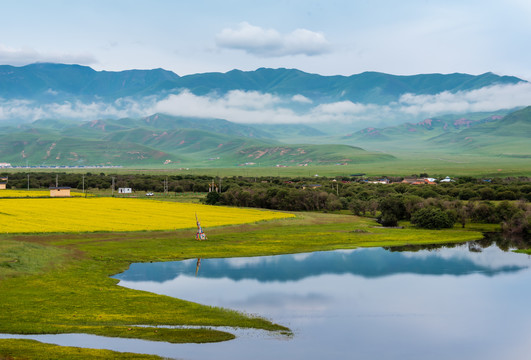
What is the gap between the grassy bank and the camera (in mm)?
31828

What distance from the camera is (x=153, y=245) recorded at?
2375 inches

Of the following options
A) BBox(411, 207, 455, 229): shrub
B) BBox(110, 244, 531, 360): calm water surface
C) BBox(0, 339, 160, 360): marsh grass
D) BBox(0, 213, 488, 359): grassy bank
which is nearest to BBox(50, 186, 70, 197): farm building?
BBox(0, 213, 488, 359): grassy bank

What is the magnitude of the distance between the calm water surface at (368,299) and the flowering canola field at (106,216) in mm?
19885

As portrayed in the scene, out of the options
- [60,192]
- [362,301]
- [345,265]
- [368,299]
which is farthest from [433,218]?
[60,192]

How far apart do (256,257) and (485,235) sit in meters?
34.6

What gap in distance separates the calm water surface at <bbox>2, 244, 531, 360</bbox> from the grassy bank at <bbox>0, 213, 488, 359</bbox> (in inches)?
73.0

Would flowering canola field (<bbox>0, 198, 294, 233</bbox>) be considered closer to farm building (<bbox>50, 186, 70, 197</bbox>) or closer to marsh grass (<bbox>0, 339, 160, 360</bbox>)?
farm building (<bbox>50, 186, 70, 197</bbox>)

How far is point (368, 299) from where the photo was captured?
137 ft

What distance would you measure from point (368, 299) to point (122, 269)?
68.8ft

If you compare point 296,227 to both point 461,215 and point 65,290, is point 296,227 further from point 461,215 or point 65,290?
point 65,290

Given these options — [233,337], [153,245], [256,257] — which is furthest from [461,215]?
[233,337]

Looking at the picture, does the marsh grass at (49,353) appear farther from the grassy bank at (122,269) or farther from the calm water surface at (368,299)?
the calm water surface at (368,299)

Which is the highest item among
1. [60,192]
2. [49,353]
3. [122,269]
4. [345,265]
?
[60,192]

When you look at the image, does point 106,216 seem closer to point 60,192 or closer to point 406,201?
point 406,201
